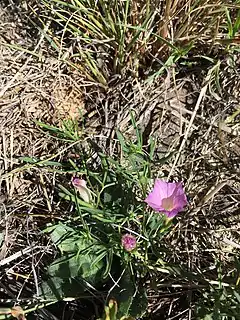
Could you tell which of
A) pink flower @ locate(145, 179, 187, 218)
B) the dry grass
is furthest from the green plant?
pink flower @ locate(145, 179, 187, 218)

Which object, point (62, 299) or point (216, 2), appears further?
point (216, 2)

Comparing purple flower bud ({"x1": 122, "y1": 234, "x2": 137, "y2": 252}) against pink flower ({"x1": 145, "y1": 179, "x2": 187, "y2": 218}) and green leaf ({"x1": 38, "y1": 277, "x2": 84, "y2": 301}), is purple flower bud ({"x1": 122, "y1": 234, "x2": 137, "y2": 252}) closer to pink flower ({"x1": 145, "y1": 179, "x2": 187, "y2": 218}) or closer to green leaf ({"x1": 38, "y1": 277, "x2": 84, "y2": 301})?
pink flower ({"x1": 145, "y1": 179, "x2": 187, "y2": 218})

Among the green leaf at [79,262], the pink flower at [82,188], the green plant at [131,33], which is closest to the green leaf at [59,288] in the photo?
the green leaf at [79,262]

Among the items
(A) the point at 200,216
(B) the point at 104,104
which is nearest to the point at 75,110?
(B) the point at 104,104

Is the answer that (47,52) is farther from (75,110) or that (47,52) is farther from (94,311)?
(94,311)

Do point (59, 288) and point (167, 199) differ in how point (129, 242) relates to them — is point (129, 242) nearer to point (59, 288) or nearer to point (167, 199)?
point (167, 199)

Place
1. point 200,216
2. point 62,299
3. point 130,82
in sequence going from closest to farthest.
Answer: point 62,299 → point 200,216 → point 130,82

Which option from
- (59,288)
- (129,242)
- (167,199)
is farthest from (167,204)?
(59,288)
